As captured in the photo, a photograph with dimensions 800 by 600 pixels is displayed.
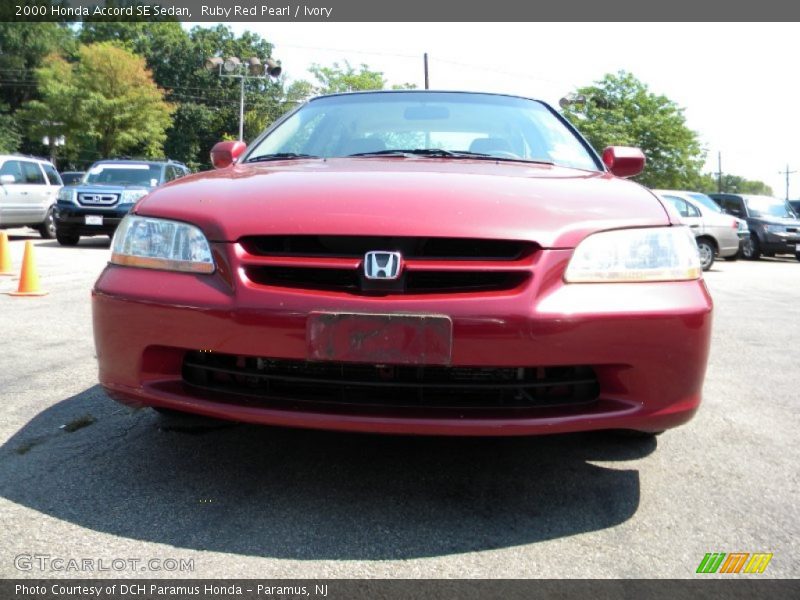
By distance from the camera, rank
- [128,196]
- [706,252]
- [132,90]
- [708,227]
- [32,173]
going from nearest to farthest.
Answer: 1. [128,196]
2. [706,252]
3. [708,227]
4. [32,173]
5. [132,90]

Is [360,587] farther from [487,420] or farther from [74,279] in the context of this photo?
[74,279]

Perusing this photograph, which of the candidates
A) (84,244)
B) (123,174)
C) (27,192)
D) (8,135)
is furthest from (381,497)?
(8,135)

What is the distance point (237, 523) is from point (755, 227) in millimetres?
18375

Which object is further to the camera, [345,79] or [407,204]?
[345,79]

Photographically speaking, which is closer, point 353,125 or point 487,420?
point 487,420

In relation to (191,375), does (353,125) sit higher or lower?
higher

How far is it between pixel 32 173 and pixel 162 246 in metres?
14.9

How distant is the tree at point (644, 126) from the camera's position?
4247 centimetres

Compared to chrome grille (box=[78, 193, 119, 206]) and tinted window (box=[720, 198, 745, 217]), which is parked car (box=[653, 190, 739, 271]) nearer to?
tinted window (box=[720, 198, 745, 217])

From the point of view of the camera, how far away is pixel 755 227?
18188 millimetres

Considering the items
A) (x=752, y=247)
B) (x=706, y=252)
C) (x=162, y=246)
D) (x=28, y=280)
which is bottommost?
Answer: (x=752, y=247)

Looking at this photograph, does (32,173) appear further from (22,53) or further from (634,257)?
(22,53)

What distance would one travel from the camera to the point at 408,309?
2119mm

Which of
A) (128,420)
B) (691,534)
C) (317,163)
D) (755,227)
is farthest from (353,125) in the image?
(755,227)
